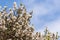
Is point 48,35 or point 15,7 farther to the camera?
point 48,35

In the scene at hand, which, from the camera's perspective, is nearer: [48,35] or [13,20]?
[13,20]

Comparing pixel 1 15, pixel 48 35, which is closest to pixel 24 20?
pixel 1 15

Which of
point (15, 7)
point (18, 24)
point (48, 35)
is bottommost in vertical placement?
point (48, 35)

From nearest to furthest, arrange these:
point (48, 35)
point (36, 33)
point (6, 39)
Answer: point (6, 39) < point (36, 33) < point (48, 35)

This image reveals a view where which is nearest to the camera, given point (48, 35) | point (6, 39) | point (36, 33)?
point (6, 39)

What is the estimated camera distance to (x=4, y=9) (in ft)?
54.9

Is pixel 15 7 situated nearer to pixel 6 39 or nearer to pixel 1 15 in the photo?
pixel 1 15

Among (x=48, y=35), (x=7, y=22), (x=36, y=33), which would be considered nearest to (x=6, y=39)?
(x=7, y=22)

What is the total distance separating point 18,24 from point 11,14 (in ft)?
3.11

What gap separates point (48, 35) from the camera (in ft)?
65.3

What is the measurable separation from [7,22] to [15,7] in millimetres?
1345

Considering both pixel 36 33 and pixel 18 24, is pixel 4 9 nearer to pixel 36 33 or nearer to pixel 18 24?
pixel 18 24

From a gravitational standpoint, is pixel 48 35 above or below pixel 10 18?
below

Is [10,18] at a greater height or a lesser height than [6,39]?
greater
